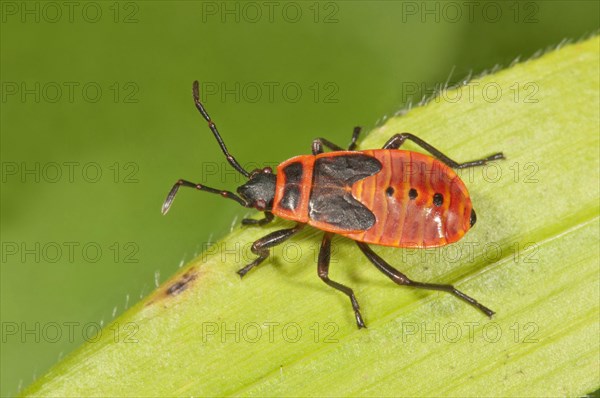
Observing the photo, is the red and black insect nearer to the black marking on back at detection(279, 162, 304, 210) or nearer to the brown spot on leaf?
the black marking on back at detection(279, 162, 304, 210)

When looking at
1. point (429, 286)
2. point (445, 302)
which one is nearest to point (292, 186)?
point (429, 286)

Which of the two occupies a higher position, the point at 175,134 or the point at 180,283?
the point at 175,134

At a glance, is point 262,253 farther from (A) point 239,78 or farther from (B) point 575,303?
(B) point 575,303

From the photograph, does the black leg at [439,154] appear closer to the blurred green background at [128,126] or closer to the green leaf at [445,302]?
the green leaf at [445,302]

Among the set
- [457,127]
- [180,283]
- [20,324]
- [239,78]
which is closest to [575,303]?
[457,127]

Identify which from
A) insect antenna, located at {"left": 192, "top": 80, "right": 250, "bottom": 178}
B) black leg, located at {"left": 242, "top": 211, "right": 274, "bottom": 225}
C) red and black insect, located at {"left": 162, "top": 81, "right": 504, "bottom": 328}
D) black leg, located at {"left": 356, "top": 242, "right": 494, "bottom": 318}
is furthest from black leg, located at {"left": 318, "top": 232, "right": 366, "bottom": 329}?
insect antenna, located at {"left": 192, "top": 80, "right": 250, "bottom": 178}

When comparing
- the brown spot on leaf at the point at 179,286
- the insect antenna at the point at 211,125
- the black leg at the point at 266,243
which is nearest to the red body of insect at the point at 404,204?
the black leg at the point at 266,243
